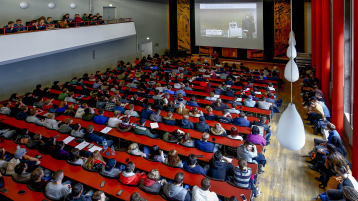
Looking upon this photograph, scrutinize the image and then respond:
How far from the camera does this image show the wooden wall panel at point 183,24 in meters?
20.3

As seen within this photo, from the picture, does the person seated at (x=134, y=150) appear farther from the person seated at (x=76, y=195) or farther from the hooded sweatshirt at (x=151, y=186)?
the person seated at (x=76, y=195)

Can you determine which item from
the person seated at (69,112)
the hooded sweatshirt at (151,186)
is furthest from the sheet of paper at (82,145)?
the hooded sweatshirt at (151,186)

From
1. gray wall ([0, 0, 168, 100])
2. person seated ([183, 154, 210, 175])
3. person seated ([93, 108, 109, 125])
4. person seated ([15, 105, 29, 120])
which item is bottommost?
person seated ([183, 154, 210, 175])

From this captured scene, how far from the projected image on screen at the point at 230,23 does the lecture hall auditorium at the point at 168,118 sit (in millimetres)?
134

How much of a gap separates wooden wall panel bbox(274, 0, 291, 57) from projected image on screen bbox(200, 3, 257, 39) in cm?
142

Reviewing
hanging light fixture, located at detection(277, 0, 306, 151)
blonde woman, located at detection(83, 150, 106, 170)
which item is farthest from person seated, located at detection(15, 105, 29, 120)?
hanging light fixture, located at detection(277, 0, 306, 151)

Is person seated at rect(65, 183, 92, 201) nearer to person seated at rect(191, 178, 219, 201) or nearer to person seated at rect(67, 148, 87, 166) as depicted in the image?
person seated at rect(67, 148, 87, 166)

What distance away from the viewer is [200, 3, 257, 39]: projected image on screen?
17.7 meters

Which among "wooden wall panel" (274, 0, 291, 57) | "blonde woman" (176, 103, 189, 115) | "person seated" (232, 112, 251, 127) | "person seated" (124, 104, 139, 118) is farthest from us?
"wooden wall panel" (274, 0, 291, 57)

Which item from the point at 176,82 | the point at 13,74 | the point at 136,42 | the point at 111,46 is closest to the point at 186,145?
the point at 176,82

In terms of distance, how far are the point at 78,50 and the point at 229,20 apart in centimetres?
1051

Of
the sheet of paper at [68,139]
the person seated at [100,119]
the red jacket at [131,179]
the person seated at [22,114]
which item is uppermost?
the person seated at [22,114]

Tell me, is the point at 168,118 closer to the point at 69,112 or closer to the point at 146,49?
the point at 69,112

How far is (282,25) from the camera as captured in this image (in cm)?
1705
